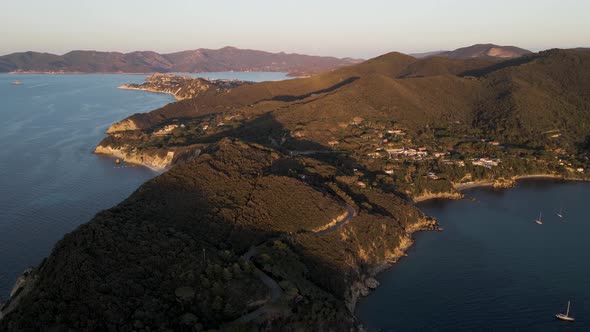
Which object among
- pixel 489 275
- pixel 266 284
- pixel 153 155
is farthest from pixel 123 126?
pixel 489 275

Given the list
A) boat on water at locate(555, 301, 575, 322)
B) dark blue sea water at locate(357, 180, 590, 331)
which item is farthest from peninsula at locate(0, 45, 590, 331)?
boat on water at locate(555, 301, 575, 322)

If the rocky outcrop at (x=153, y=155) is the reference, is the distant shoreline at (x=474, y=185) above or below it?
below

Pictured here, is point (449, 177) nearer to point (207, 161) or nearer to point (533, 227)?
point (533, 227)

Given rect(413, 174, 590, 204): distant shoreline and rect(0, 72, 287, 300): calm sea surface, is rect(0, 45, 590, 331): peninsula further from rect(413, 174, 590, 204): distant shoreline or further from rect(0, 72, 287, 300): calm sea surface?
rect(0, 72, 287, 300): calm sea surface

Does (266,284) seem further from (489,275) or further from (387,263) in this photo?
(489,275)

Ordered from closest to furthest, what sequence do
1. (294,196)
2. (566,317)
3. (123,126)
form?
(566,317), (294,196), (123,126)

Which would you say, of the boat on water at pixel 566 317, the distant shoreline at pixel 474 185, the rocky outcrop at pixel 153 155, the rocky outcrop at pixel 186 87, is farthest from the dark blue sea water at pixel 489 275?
the rocky outcrop at pixel 186 87

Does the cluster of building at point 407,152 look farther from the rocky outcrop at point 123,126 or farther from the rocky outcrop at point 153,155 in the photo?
the rocky outcrop at point 123,126
